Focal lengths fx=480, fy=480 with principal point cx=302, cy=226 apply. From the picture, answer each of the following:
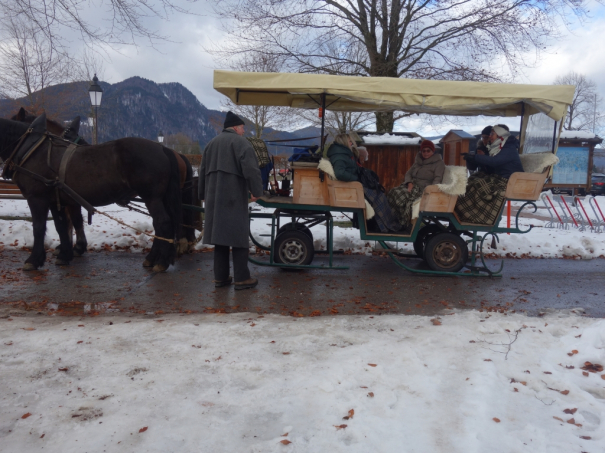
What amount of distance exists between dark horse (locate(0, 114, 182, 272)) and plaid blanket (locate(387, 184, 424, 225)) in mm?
3213

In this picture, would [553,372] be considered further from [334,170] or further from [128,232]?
[128,232]

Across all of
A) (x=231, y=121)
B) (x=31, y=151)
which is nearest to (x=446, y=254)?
(x=231, y=121)

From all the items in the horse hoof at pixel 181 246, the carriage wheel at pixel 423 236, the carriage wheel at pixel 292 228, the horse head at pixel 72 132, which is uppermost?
the horse head at pixel 72 132

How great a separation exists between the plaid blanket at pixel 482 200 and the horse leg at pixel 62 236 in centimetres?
562

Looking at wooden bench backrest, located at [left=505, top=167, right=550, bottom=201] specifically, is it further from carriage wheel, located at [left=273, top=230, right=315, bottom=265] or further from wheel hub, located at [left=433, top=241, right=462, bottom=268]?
carriage wheel, located at [left=273, top=230, right=315, bottom=265]

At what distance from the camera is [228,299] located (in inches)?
214

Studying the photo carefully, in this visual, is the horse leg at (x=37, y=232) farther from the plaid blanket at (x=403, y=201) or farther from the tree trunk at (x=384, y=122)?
the tree trunk at (x=384, y=122)

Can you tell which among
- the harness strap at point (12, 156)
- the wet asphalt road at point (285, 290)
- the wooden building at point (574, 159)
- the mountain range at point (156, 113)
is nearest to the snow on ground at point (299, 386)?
the wet asphalt road at point (285, 290)

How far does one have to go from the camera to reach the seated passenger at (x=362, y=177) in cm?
623

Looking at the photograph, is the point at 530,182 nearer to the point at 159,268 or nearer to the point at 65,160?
the point at 159,268

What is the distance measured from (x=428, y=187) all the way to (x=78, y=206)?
528 cm

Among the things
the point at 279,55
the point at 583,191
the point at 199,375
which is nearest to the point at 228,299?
the point at 199,375

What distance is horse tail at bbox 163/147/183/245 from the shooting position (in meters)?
6.85

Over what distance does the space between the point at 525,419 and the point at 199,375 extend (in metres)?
2.11
